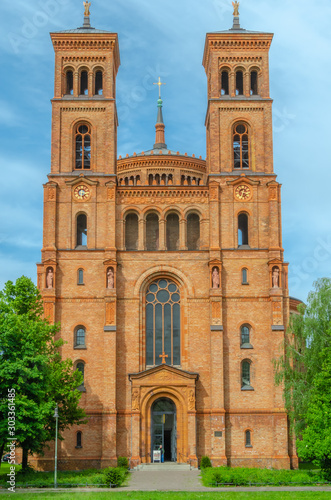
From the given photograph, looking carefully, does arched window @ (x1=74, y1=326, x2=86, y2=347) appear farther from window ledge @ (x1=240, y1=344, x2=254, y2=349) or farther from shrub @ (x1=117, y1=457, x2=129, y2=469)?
window ledge @ (x1=240, y1=344, x2=254, y2=349)

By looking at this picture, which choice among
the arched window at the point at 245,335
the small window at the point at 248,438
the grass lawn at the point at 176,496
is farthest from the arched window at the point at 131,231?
the grass lawn at the point at 176,496

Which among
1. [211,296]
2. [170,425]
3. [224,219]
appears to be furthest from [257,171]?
[170,425]

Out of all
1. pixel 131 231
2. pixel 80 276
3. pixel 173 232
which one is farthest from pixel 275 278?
pixel 80 276

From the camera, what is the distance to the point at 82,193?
174 ft

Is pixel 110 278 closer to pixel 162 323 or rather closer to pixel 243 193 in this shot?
pixel 162 323

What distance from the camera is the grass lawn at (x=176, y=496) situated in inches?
Answer: 1283

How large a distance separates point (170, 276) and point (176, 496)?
20.8m

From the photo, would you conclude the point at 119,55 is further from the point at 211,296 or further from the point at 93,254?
the point at 211,296

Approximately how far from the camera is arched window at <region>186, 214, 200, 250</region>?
54438 mm

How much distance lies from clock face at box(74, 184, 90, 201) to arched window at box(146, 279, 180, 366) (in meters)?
7.74

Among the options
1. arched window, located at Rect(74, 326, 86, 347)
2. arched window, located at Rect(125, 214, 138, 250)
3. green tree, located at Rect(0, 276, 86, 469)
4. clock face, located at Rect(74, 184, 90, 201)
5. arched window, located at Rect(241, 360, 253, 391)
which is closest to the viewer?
green tree, located at Rect(0, 276, 86, 469)

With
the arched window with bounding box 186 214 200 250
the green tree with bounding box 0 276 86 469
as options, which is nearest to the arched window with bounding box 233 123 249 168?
the arched window with bounding box 186 214 200 250

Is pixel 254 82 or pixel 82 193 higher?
pixel 254 82

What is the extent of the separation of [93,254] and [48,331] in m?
9.62
